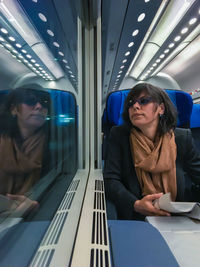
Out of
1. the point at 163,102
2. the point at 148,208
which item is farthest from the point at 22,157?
the point at 163,102

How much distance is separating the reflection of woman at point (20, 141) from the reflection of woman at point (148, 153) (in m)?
0.59

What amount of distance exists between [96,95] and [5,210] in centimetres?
136

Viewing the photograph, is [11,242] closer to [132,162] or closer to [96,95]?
[132,162]

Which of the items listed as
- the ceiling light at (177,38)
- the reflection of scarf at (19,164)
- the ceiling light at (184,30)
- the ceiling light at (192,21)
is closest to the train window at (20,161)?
the reflection of scarf at (19,164)

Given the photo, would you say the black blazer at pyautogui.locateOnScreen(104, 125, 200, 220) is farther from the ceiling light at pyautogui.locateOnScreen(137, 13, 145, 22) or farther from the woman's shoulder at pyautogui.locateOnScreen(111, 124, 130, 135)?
the ceiling light at pyautogui.locateOnScreen(137, 13, 145, 22)

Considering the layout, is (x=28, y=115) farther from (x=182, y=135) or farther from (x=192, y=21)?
(x=192, y=21)

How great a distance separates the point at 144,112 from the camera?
0.99 m

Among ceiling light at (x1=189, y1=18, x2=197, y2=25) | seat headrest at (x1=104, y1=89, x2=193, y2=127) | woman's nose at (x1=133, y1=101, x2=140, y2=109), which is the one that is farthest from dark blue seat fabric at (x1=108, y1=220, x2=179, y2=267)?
ceiling light at (x1=189, y1=18, x2=197, y2=25)

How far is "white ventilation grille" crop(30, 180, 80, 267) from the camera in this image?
34 centimetres

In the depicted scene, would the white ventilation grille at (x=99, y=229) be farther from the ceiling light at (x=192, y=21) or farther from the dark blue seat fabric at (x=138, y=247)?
the ceiling light at (x=192, y=21)

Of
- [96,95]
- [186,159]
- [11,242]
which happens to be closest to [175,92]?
[186,159]

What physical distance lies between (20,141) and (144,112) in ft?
2.67

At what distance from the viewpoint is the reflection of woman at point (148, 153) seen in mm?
939

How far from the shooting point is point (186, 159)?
1.07m
